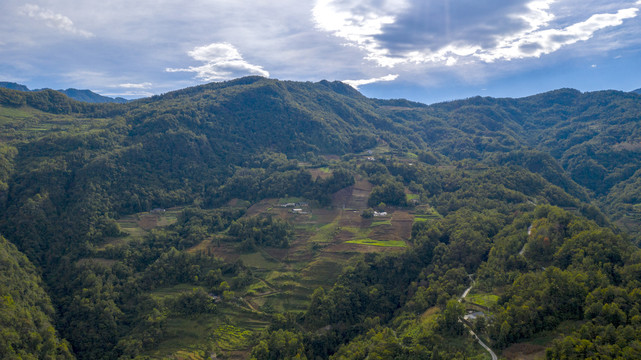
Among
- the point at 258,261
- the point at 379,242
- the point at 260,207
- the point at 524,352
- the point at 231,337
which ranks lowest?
the point at 231,337

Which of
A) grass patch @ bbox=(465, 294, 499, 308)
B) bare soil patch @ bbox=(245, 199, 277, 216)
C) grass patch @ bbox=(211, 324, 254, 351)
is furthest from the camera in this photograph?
bare soil patch @ bbox=(245, 199, 277, 216)

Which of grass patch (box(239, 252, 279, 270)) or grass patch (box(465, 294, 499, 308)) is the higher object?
grass patch (box(465, 294, 499, 308))

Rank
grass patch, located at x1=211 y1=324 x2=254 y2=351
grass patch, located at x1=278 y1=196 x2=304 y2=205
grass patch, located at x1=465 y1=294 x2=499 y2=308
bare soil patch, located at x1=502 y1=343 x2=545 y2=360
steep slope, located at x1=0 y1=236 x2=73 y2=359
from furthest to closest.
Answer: grass patch, located at x1=278 y1=196 x2=304 y2=205 → grass patch, located at x1=211 y1=324 x2=254 y2=351 → grass patch, located at x1=465 y1=294 x2=499 y2=308 → steep slope, located at x1=0 y1=236 x2=73 y2=359 → bare soil patch, located at x1=502 y1=343 x2=545 y2=360

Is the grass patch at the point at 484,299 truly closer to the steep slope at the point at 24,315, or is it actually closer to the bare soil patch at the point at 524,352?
the bare soil patch at the point at 524,352

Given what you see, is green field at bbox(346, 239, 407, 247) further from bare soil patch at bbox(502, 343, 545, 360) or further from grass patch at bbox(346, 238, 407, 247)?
bare soil patch at bbox(502, 343, 545, 360)

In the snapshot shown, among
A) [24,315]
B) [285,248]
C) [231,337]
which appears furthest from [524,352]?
[24,315]

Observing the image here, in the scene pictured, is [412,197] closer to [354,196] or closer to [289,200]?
[354,196]

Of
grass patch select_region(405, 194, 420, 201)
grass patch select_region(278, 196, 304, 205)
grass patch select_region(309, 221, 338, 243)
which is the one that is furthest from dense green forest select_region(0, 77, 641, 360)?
grass patch select_region(405, 194, 420, 201)

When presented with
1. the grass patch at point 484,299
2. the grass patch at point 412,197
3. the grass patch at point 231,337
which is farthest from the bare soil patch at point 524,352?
the grass patch at point 412,197

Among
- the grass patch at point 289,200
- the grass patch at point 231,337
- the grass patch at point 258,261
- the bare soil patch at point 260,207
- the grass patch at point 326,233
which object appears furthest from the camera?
the grass patch at point 289,200
